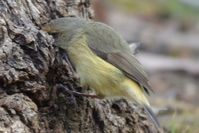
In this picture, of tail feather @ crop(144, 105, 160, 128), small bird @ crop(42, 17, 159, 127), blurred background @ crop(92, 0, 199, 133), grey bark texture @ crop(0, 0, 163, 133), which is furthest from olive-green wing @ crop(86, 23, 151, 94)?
blurred background @ crop(92, 0, 199, 133)

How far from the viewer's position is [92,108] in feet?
19.6

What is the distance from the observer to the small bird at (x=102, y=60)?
5.93m

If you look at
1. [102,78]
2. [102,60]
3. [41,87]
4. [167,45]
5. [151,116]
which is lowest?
[151,116]

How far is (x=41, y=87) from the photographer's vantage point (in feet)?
17.8

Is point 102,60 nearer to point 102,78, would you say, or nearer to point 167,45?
point 102,78

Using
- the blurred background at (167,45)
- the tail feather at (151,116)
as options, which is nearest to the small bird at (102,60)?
the tail feather at (151,116)

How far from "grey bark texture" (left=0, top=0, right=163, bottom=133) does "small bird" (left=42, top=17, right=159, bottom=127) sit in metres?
0.10

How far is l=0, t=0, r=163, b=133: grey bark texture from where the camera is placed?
5203 millimetres

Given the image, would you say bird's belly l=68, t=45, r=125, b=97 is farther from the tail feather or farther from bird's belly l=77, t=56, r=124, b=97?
the tail feather

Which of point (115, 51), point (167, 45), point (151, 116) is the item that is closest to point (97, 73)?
point (115, 51)

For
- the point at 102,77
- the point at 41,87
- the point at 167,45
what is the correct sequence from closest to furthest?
the point at 41,87, the point at 102,77, the point at 167,45

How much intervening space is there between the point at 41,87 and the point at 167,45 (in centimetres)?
759

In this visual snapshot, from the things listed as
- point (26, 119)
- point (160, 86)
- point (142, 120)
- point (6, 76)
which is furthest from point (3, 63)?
point (160, 86)

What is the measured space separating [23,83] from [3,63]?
0.21 m
